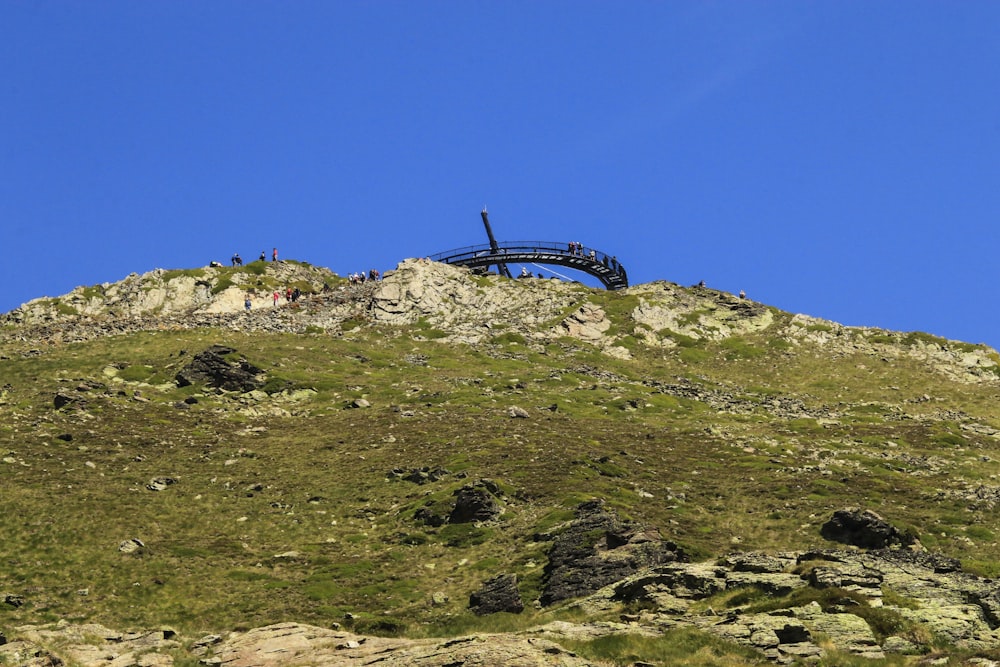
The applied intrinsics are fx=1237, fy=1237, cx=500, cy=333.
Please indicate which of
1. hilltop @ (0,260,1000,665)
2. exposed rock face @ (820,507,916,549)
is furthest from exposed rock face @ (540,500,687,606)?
exposed rock face @ (820,507,916,549)

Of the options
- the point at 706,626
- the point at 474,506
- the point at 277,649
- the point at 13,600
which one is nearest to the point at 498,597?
the point at 706,626

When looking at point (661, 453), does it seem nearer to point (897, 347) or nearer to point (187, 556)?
point (187, 556)

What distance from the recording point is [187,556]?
6238cm

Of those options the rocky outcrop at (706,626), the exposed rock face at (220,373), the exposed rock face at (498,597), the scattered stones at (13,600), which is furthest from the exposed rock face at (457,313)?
the rocky outcrop at (706,626)

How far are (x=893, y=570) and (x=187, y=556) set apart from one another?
111 feet

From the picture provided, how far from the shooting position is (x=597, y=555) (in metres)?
57.5

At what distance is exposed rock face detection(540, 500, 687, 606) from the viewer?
54.8m

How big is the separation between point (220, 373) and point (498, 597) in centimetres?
4851

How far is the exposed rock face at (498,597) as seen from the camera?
5394 cm

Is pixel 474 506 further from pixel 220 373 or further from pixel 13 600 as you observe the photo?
pixel 220 373

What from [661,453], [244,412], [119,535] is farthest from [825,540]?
[244,412]

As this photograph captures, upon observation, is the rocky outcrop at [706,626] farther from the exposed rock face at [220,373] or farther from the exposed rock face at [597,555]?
the exposed rock face at [220,373]

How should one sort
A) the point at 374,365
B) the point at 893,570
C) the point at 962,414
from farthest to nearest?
the point at 374,365, the point at 962,414, the point at 893,570

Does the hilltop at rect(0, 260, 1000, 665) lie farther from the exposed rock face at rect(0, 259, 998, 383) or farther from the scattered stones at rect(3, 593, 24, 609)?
the exposed rock face at rect(0, 259, 998, 383)
